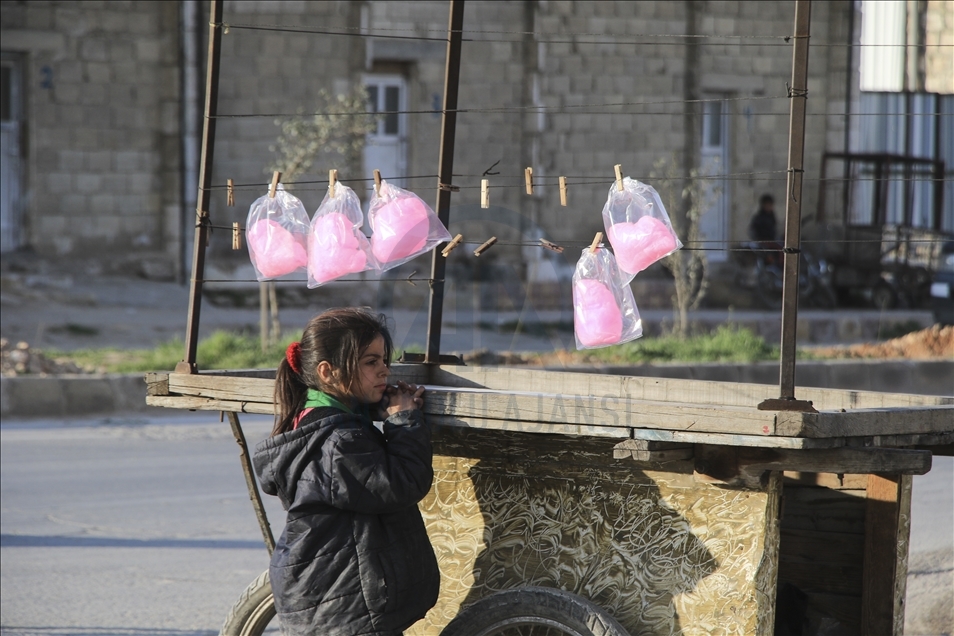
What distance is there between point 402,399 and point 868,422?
105cm

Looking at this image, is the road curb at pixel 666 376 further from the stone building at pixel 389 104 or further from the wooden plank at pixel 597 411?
the wooden plank at pixel 597 411

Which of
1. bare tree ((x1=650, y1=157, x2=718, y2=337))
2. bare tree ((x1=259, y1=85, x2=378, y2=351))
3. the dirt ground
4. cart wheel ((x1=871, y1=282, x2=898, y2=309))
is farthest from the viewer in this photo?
cart wheel ((x1=871, y1=282, x2=898, y2=309))

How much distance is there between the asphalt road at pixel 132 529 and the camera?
15.7 feet

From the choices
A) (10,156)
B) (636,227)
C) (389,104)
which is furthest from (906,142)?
(636,227)

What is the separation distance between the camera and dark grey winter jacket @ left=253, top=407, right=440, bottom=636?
2537 mm

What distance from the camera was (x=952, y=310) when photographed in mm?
16953

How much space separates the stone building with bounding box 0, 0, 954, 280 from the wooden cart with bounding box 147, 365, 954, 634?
38.0 feet

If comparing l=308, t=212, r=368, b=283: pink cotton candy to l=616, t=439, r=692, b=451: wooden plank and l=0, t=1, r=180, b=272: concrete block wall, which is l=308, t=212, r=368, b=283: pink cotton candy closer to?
l=616, t=439, r=692, b=451: wooden plank

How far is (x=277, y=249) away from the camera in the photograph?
3371 millimetres

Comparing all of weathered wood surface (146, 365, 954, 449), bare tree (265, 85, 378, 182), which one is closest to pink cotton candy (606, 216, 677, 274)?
weathered wood surface (146, 365, 954, 449)

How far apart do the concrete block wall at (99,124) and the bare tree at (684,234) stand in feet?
23.1

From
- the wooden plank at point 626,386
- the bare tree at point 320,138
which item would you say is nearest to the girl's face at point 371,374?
the wooden plank at point 626,386

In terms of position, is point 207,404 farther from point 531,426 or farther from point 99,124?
point 99,124

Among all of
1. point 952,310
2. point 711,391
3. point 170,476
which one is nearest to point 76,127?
point 170,476
